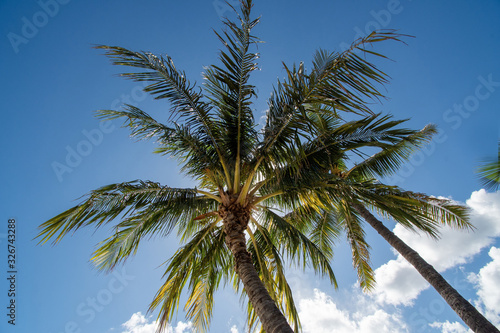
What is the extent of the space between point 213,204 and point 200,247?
3.34ft

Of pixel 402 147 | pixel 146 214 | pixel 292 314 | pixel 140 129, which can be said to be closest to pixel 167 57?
pixel 140 129

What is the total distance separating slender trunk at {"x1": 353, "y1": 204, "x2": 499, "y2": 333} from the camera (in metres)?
4.91

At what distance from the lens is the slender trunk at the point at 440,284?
193 inches

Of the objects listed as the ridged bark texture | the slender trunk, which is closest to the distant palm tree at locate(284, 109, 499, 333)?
the slender trunk

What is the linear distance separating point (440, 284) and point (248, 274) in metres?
4.34

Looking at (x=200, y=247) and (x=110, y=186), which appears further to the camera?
(x=200, y=247)

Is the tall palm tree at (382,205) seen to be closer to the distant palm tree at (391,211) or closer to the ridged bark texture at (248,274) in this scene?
the distant palm tree at (391,211)

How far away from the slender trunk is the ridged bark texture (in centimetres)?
399

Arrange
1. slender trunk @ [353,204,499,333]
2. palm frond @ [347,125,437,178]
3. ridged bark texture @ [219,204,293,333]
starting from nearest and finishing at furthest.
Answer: ridged bark texture @ [219,204,293,333] → slender trunk @ [353,204,499,333] → palm frond @ [347,125,437,178]

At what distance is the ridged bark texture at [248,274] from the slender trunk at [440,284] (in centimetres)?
399

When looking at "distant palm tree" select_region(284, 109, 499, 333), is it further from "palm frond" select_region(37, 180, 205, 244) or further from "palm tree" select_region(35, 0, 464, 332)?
"palm frond" select_region(37, 180, 205, 244)

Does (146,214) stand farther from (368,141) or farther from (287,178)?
A: (368,141)

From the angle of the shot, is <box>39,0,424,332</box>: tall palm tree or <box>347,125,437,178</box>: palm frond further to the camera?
<box>347,125,437,178</box>: palm frond

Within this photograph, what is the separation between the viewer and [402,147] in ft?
24.7
